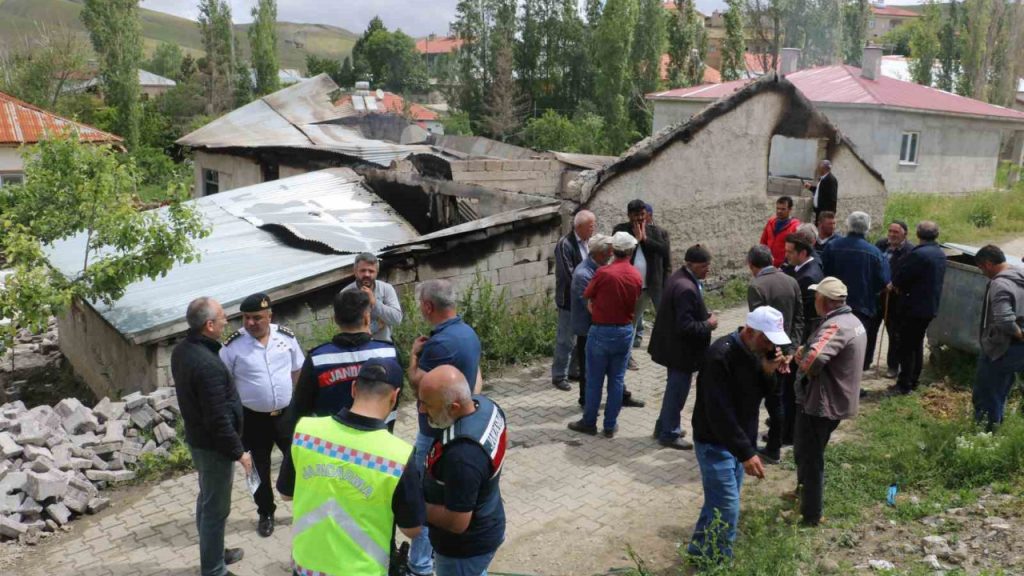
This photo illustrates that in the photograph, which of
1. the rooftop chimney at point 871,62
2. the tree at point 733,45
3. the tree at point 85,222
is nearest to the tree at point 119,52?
the tree at point 733,45

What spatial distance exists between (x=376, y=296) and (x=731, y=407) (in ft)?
10.0

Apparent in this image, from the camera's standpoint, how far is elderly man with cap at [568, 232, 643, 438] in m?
6.72

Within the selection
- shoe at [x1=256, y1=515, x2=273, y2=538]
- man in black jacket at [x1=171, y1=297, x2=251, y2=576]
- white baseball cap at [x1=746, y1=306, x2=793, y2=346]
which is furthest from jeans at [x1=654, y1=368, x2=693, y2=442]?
man in black jacket at [x1=171, y1=297, x2=251, y2=576]

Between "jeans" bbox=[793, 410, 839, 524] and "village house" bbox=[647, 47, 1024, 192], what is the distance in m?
18.4

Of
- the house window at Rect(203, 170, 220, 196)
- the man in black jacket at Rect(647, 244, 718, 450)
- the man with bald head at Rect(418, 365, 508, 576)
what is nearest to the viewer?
the man with bald head at Rect(418, 365, 508, 576)

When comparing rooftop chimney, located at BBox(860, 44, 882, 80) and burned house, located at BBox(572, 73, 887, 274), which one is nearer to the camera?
burned house, located at BBox(572, 73, 887, 274)

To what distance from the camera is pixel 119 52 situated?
134ft

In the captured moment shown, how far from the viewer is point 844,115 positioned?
24.7 meters

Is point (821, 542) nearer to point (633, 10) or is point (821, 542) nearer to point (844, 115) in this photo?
point (844, 115)

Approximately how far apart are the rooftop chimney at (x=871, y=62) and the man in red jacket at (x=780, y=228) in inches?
773

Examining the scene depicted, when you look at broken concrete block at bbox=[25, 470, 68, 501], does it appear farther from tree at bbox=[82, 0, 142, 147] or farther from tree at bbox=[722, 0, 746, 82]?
tree at bbox=[722, 0, 746, 82]

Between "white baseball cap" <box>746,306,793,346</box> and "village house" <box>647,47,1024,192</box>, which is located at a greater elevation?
"village house" <box>647,47,1024,192</box>

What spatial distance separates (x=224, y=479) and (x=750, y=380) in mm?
3157

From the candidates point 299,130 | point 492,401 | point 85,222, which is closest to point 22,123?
point 299,130
